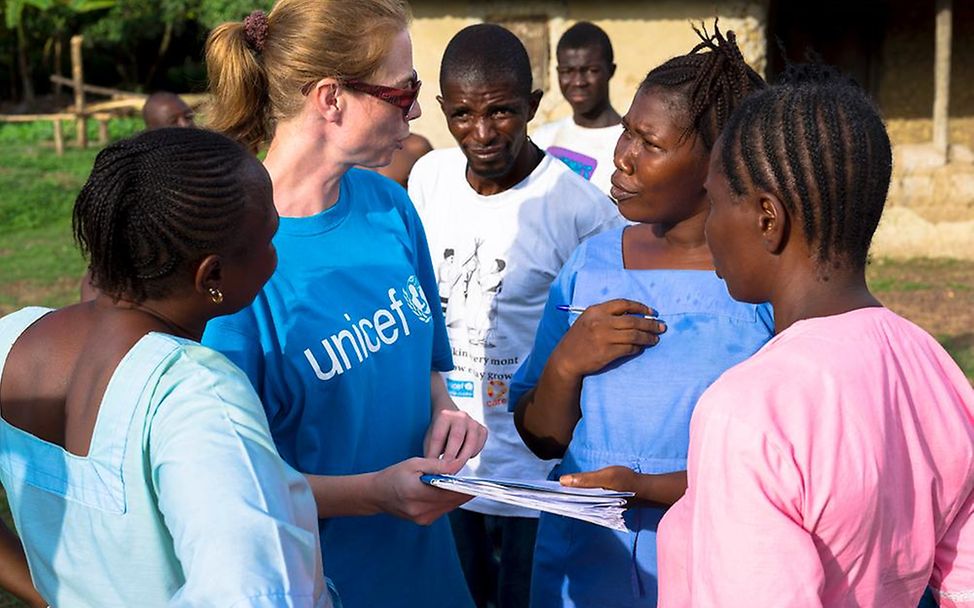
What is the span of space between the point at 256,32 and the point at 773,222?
126 cm

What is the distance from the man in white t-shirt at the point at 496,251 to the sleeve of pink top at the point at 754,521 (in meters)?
1.82

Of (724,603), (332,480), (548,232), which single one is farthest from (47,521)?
(548,232)

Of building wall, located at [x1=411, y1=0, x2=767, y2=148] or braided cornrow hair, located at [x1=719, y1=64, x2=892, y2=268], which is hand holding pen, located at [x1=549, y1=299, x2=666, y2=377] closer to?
braided cornrow hair, located at [x1=719, y1=64, x2=892, y2=268]

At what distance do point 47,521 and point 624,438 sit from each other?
1.17 m

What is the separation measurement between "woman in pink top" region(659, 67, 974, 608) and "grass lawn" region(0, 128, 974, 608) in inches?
157

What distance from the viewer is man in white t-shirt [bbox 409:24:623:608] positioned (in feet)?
11.4

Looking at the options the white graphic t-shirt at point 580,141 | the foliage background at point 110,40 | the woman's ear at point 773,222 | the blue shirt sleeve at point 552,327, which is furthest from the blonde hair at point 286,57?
the foliage background at point 110,40

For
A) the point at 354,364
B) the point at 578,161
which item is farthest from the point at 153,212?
the point at 578,161

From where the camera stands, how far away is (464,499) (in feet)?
7.35

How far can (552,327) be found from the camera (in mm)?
2578

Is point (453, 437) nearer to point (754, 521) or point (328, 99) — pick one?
point (328, 99)

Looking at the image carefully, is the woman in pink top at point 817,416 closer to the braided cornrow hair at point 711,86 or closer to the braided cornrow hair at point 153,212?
the braided cornrow hair at point 711,86

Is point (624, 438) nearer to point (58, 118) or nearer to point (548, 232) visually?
point (548, 232)

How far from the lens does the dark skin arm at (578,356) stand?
227 centimetres
